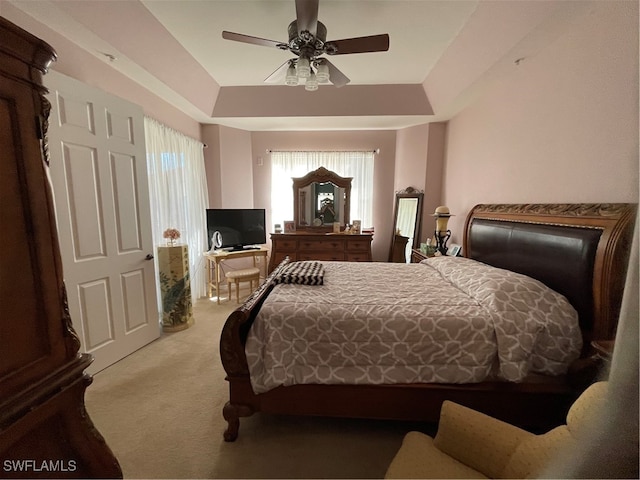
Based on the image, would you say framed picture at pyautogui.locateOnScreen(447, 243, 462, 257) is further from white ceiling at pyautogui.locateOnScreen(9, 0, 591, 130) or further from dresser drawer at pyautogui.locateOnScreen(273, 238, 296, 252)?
dresser drawer at pyautogui.locateOnScreen(273, 238, 296, 252)

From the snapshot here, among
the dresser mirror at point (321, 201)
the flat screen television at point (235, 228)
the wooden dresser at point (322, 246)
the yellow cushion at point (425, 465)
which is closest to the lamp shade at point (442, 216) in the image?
the wooden dresser at point (322, 246)

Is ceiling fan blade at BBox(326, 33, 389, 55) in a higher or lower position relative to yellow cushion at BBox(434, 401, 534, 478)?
higher

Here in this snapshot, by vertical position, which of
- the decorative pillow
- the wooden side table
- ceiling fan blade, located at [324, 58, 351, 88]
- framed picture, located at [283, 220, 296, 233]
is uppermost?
ceiling fan blade, located at [324, 58, 351, 88]

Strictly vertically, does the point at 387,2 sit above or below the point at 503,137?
above

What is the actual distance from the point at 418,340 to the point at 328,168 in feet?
11.4

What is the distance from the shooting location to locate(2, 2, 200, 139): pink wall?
1669 mm

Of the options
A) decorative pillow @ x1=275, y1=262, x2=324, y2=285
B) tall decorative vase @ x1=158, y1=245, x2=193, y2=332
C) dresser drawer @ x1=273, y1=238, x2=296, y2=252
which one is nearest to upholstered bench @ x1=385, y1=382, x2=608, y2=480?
decorative pillow @ x1=275, y1=262, x2=324, y2=285

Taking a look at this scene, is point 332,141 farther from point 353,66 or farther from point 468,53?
point 468,53

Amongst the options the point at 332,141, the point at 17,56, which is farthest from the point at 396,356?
the point at 332,141

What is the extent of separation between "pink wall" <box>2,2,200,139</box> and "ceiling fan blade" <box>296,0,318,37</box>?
1.67m

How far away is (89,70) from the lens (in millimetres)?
2117

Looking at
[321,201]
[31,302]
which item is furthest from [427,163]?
[31,302]

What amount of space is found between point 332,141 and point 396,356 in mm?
3741

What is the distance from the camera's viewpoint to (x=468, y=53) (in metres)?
2.33
